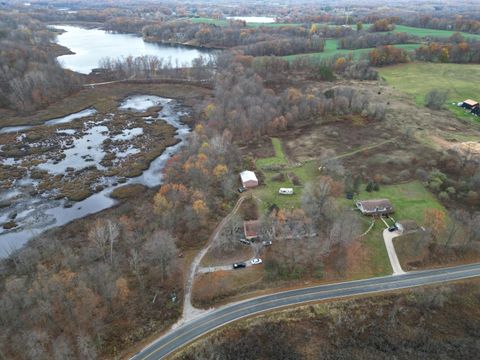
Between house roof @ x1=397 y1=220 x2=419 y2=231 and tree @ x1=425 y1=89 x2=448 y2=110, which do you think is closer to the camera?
house roof @ x1=397 y1=220 x2=419 y2=231

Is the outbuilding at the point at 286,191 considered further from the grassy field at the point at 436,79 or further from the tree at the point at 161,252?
the grassy field at the point at 436,79

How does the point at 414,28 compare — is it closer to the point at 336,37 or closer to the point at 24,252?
the point at 336,37

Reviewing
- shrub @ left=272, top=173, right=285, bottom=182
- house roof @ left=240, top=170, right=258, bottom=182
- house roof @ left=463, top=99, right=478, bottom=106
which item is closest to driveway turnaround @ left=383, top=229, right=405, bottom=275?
shrub @ left=272, top=173, right=285, bottom=182

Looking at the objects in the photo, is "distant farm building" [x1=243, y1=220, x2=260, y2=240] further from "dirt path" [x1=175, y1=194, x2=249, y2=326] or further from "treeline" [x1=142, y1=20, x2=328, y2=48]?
"treeline" [x1=142, y1=20, x2=328, y2=48]

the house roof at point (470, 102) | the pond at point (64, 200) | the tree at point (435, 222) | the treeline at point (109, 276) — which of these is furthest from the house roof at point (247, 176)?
the house roof at point (470, 102)

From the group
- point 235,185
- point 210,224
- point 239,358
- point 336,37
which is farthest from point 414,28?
point 239,358

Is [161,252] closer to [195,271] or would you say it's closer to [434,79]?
[195,271]
